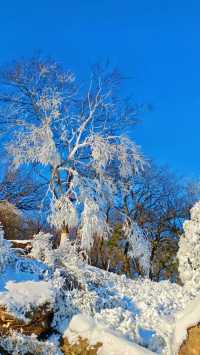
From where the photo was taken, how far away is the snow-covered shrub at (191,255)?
10367mm

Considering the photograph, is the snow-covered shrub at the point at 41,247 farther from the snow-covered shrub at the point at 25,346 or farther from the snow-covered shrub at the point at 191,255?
the snow-covered shrub at the point at 25,346

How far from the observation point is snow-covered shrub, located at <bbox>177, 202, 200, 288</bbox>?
10367mm

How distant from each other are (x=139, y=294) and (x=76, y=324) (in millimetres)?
A: 2624

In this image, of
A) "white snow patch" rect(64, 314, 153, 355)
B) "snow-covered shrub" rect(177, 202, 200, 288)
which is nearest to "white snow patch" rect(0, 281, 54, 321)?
"white snow patch" rect(64, 314, 153, 355)

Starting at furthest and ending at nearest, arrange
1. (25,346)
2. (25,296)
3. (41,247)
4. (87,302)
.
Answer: (41,247) < (87,302) < (25,296) < (25,346)

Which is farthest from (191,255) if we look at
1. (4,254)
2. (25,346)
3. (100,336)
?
(25,346)

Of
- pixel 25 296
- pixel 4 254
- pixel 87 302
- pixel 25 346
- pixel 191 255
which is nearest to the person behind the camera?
pixel 25 346

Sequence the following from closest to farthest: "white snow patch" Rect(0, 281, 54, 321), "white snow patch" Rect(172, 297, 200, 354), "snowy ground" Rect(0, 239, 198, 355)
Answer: "white snow patch" Rect(172, 297, 200, 354), "snowy ground" Rect(0, 239, 198, 355), "white snow patch" Rect(0, 281, 54, 321)

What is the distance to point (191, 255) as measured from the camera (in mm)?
10445

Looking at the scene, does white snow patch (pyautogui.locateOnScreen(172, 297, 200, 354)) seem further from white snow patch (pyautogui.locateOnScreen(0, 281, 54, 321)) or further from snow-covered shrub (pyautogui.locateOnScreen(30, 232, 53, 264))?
snow-covered shrub (pyautogui.locateOnScreen(30, 232, 53, 264))

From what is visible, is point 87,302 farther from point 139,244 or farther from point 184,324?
point 139,244

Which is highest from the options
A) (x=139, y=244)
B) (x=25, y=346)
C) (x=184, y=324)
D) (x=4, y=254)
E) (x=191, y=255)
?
(x=139, y=244)

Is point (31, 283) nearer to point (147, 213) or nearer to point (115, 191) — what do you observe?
point (115, 191)

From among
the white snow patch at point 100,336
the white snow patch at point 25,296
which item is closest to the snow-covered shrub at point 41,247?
the white snow patch at point 25,296
